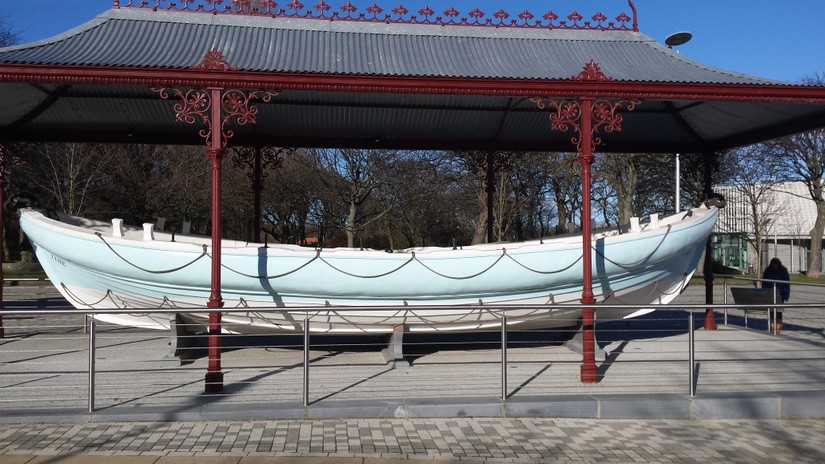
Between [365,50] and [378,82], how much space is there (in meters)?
2.08

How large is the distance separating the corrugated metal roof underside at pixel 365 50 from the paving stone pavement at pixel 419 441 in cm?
404

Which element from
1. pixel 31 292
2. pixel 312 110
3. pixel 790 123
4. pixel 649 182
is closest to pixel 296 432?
pixel 312 110

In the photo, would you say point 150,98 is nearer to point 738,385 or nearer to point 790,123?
point 738,385

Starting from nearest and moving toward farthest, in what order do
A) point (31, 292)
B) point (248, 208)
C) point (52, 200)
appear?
point (31, 292), point (52, 200), point (248, 208)

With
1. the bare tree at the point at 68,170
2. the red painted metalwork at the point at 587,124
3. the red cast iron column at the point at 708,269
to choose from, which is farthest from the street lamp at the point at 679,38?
the bare tree at the point at 68,170

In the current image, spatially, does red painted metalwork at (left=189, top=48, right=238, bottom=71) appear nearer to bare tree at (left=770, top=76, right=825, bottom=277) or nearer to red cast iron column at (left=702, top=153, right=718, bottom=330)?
red cast iron column at (left=702, top=153, right=718, bottom=330)

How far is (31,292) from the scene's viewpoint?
19.6m

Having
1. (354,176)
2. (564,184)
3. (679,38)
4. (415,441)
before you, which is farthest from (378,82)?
(564,184)

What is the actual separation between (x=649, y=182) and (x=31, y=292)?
25.1m

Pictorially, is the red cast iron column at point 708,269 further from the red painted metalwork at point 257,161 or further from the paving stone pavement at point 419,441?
the red painted metalwork at point 257,161

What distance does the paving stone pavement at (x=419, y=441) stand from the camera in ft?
17.0

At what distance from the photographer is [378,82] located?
25.0 feet

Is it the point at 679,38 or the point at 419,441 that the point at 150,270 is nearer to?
the point at 419,441

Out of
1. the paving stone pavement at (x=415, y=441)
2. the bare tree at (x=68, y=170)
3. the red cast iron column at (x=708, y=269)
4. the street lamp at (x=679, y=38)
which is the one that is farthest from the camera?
the bare tree at (x=68, y=170)
